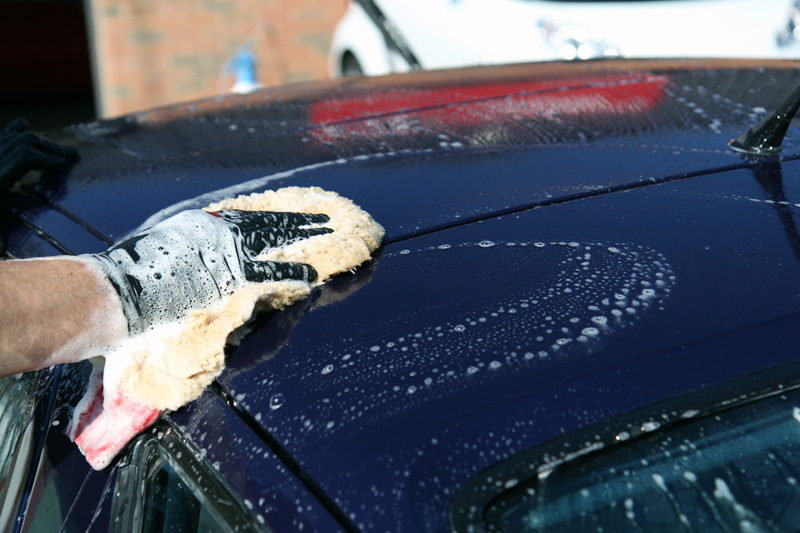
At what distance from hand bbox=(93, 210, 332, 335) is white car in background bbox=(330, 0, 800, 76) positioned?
2.86 meters

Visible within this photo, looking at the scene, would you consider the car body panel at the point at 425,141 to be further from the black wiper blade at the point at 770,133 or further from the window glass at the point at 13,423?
the window glass at the point at 13,423

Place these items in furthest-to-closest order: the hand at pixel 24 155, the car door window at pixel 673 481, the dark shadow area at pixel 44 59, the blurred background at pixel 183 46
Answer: the dark shadow area at pixel 44 59, the blurred background at pixel 183 46, the hand at pixel 24 155, the car door window at pixel 673 481

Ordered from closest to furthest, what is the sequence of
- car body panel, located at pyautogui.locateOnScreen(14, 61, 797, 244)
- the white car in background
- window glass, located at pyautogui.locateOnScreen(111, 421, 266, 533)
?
window glass, located at pyautogui.locateOnScreen(111, 421, 266, 533)
car body panel, located at pyautogui.locateOnScreen(14, 61, 797, 244)
the white car in background

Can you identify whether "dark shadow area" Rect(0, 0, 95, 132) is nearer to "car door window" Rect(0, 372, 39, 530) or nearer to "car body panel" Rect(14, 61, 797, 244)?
"car body panel" Rect(14, 61, 797, 244)

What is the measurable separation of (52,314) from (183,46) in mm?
6749

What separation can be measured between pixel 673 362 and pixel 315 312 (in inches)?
20.4

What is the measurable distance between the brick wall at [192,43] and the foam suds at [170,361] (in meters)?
5.92

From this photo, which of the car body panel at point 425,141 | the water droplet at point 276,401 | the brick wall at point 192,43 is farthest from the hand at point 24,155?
the brick wall at point 192,43

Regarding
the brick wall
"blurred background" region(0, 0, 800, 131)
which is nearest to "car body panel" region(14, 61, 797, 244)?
"blurred background" region(0, 0, 800, 131)

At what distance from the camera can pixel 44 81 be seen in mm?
8898

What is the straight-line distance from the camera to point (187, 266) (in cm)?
123

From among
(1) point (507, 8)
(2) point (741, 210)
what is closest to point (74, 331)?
(2) point (741, 210)

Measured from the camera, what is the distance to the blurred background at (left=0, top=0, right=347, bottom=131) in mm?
7105

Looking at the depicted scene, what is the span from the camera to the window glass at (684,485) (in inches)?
35.1
